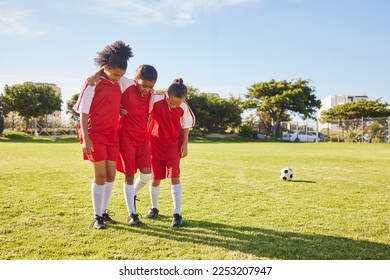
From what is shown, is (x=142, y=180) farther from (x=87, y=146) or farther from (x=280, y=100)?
(x=280, y=100)

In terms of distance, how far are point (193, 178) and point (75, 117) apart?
3783 cm

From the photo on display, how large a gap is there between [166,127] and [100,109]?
0.81 metres

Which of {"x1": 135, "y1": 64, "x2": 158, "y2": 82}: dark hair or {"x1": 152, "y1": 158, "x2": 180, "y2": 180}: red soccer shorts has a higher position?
{"x1": 135, "y1": 64, "x2": 158, "y2": 82}: dark hair

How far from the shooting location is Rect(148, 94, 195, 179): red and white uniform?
15.2 feet

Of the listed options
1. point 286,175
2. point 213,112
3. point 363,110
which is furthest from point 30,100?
point 363,110

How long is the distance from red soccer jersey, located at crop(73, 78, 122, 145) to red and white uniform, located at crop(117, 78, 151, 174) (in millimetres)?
187

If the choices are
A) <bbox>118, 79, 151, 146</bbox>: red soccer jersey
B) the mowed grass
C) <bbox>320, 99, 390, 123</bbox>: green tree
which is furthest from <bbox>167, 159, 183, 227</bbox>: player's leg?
<bbox>320, 99, 390, 123</bbox>: green tree

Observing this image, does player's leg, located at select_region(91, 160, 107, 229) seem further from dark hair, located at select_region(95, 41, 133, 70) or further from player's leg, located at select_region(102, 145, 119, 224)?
dark hair, located at select_region(95, 41, 133, 70)

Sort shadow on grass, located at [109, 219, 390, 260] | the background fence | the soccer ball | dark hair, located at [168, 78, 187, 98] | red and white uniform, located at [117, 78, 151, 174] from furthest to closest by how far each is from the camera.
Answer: the background fence, the soccer ball, red and white uniform, located at [117, 78, 151, 174], dark hair, located at [168, 78, 187, 98], shadow on grass, located at [109, 219, 390, 260]

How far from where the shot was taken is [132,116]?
178 inches

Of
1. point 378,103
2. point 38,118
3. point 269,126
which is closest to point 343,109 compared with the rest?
point 378,103

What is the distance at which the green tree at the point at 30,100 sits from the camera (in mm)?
36569
